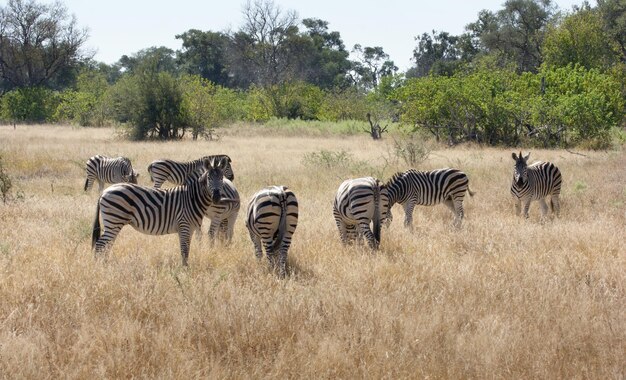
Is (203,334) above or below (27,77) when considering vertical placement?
below

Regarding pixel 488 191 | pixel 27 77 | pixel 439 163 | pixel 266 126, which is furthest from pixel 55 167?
pixel 27 77

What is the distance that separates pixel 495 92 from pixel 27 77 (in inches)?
2075

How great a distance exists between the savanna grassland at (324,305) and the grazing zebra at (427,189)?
57 centimetres

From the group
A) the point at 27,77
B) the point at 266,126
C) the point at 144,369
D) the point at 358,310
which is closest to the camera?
the point at 144,369

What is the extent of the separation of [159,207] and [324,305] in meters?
2.97

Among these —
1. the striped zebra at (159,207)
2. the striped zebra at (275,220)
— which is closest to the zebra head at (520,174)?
the striped zebra at (275,220)

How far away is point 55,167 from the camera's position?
2047cm

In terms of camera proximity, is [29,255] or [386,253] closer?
[29,255]

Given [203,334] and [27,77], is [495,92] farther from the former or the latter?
[27,77]

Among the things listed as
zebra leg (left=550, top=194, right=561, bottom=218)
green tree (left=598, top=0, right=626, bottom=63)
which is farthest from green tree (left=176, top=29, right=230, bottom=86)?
zebra leg (left=550, top=194, right=561, bottom=218)

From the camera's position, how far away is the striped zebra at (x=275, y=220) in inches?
314

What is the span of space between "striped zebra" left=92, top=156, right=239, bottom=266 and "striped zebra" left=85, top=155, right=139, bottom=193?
295 inches

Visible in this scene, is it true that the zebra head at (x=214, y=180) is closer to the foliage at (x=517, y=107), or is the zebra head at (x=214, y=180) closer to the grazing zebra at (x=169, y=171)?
the grazing zebra at (x=169, y=171)

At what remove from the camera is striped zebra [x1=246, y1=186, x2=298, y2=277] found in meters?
7.98
